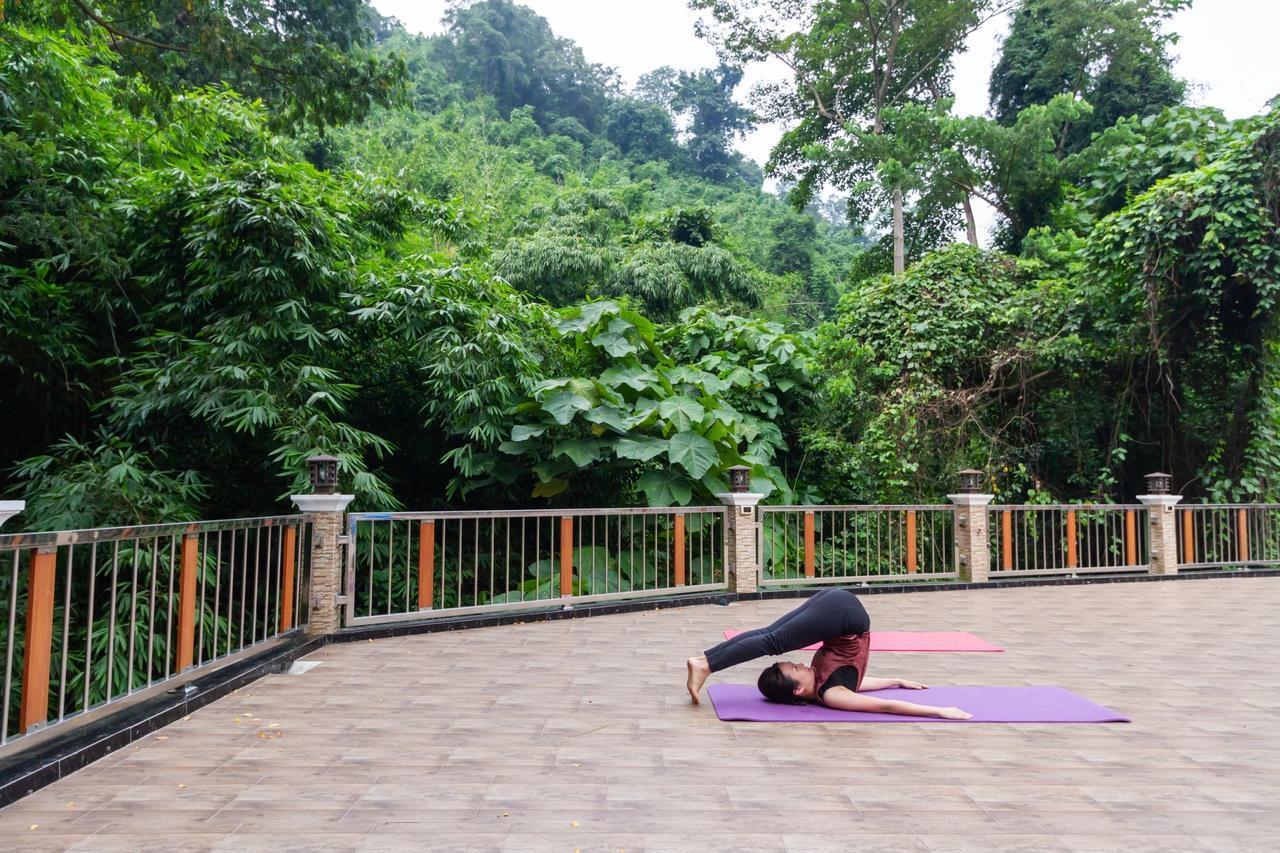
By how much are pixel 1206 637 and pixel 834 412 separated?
661 centimetres

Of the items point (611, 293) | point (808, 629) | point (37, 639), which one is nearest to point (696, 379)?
point (611, 293)

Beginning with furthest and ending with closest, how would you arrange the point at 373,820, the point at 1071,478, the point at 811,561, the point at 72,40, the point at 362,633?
the point at 1071,478 → the point at 72,40 → the point at 811,561 → the point at 362,633 → the point at 373,820

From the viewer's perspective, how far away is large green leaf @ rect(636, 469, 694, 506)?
28.4 feet

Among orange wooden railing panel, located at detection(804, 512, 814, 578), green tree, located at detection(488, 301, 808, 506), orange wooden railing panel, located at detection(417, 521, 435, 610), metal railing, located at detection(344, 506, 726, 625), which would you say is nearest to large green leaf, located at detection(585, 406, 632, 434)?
green tree, located at detection(488, 301, 808, 506)

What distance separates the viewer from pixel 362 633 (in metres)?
5.82

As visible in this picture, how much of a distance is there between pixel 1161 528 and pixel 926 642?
6427 mm

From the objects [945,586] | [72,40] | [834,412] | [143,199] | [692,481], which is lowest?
[945,586]

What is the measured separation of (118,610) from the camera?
609 cm

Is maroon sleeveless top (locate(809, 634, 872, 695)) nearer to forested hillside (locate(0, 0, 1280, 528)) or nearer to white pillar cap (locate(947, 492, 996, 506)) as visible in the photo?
forested hillside (locate(0, 0, 1280, 528))

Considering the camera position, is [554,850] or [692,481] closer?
[554,850]

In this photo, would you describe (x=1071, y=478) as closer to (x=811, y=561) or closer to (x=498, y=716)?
(x=811, y=561)

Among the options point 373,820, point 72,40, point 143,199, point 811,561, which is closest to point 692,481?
point 811,561

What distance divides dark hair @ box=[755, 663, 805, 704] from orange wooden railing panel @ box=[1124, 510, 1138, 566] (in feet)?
27.0

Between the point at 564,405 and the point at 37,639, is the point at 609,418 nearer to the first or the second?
the point at 564,405
